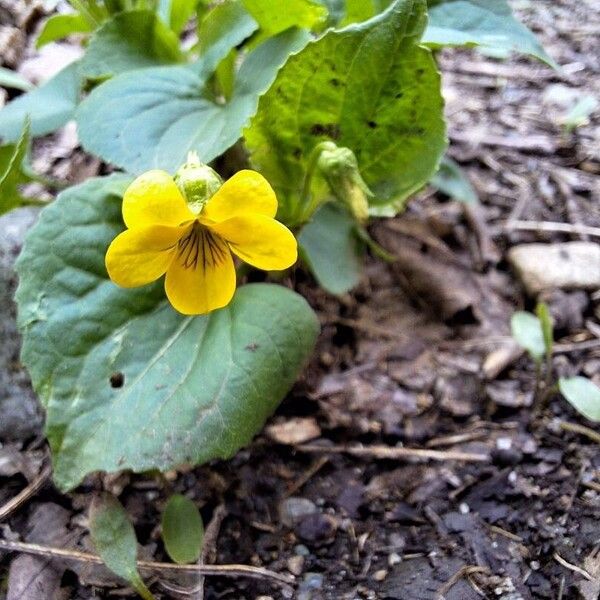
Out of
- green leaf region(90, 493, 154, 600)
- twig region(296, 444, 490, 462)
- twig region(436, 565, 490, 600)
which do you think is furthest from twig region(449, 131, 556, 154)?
green leaf region(90, 493, 154, 600)

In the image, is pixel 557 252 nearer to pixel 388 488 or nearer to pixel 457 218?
pixel 457 218

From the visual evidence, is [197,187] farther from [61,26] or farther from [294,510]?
[61,26]

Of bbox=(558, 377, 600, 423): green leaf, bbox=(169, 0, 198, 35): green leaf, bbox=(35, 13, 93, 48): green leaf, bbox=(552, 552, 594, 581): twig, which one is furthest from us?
bbox=(35, 13, 93, 48): green leaf

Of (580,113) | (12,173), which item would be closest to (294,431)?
(12,173)

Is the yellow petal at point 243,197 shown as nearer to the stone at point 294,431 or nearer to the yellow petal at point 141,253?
the yellow petal at point 141,253

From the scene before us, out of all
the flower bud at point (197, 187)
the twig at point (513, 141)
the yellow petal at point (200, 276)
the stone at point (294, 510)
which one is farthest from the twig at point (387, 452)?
the twig at point (513, 141)

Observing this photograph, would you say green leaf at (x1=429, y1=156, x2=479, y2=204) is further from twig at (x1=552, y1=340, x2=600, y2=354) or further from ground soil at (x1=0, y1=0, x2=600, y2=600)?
twig at (x1=552, y1=340, x2=600, y2=354)

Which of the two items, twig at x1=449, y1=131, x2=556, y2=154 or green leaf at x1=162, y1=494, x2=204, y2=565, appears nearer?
green leaf at x1=162, y1=494, x2=204, y2=565

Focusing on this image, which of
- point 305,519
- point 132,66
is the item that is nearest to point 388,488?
point 305,519
